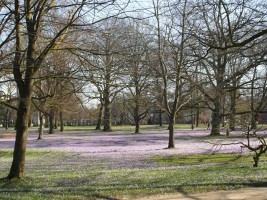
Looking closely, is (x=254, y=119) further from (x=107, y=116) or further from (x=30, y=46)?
(x=107, y=116)

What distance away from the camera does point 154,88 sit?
32406mm

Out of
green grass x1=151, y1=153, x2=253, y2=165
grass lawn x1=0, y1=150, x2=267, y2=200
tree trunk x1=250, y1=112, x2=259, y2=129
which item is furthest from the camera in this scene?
green grass x1=151, y1=153, x2=253, y2=165

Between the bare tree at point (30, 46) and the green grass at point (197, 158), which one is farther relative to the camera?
the green grass at point (197, 158)

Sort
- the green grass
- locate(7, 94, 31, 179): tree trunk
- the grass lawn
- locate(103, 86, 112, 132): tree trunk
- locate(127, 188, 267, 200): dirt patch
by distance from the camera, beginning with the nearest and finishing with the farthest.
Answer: locate(127, 188, 267, 200): dirt patch
the grass lawn
locate(7, 94, 31, 179): tree trunk
locate(103, 86, 112, 132): tree trunk
the green grass

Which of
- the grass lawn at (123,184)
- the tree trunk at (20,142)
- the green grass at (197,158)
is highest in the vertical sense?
the tree trunk at (20,142)

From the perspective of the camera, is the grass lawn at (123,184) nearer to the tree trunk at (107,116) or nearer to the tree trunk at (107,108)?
the tree trunk at (107,108)

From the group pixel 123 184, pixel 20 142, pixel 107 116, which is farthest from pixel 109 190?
pixel 107 116

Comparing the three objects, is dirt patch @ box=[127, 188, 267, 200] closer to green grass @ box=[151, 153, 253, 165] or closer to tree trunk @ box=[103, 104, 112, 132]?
tree trunk @ box=[103, 104, 112, 132]

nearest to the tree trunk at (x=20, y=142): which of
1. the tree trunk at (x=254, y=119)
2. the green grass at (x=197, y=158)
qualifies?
the tree trunk at (x=254, y=119)

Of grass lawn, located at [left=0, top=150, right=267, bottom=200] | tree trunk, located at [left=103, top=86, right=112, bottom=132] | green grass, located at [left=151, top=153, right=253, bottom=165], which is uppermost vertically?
tree trunk, located at [left=103, top=86, right=112, bottom=132]

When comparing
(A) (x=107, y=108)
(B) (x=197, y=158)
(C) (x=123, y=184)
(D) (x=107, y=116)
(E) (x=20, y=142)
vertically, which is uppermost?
(A) (x=107, y=108)

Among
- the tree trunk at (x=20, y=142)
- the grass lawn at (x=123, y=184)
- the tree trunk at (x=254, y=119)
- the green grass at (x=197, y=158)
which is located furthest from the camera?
the green grass at (x=197, y=158)

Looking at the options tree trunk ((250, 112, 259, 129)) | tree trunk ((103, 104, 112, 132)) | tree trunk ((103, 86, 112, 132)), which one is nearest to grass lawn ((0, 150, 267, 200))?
tree trunk ((250, 112, 259, 129))

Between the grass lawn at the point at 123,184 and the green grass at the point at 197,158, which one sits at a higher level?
the grass lawn at the point at 123,184
